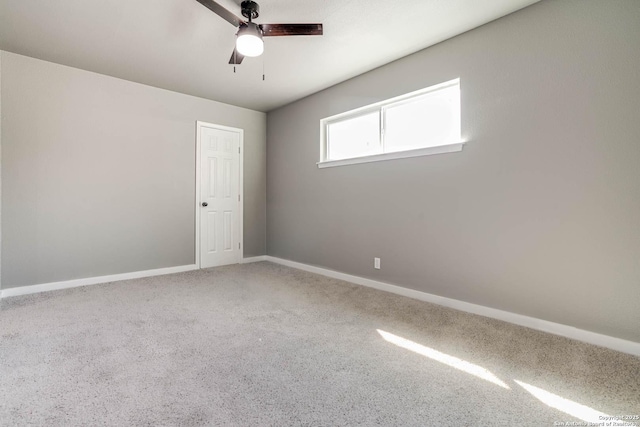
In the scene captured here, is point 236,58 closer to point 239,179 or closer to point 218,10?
point 218,10

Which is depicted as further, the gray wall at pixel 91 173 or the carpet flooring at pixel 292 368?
the gray wall at pixel 91 173

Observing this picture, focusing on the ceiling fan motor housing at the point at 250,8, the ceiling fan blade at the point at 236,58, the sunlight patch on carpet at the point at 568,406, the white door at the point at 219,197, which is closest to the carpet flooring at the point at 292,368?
the sunlight patch on carpet at the point at 568,406

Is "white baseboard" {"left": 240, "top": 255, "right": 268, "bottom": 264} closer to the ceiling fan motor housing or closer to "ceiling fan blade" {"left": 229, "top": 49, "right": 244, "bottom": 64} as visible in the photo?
"ceiling fan blade" {"left": 229, "top": 49, "right": 244, "bottom": 64}

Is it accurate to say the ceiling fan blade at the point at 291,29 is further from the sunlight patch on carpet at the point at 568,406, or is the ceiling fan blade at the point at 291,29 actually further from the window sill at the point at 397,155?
the sunlight patch on carpet at the point at 568,406

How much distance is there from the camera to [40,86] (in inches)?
128

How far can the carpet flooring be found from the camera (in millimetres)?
1367

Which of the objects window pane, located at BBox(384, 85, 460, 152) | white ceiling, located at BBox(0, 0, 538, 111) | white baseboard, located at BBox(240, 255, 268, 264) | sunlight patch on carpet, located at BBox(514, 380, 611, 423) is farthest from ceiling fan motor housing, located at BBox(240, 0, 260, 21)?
white baseboard, located at BBox(240, 255, 268, 264)

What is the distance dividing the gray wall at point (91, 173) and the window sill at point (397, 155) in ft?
6.78

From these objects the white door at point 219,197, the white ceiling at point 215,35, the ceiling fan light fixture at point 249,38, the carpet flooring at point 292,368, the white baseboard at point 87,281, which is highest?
the white ceiling at point 215,35

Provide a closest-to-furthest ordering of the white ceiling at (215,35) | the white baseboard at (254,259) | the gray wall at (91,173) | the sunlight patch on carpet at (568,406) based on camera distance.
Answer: the sunlight patch on carpet at (568,406) → the white ceiling at (215,35) → the gray wall at (91,173) → the white baseboard at (254,259)

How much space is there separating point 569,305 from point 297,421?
7.03ft

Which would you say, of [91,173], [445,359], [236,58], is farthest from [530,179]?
[91,173]

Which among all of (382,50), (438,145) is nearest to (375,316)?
(438,145)

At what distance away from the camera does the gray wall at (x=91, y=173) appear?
3.16 m
